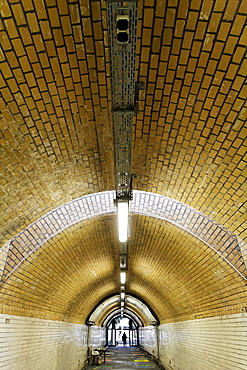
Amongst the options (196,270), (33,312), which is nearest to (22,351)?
(33,312)

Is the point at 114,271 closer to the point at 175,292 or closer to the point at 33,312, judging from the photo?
the point at 175,292

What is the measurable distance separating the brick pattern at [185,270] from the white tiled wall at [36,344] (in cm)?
373

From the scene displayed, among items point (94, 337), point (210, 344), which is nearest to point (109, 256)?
point (210, 344)

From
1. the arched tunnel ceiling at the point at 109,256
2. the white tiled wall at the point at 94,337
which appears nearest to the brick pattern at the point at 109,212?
the arched tunnel ceiling at the point at 109,256

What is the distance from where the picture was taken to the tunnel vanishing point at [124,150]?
288 cm

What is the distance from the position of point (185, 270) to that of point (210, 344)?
1.97m

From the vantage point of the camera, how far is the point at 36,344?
7953mm

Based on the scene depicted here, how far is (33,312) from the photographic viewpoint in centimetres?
783

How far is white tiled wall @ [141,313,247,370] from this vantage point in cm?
570

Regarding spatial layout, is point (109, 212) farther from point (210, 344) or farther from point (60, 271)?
point (210, 344)

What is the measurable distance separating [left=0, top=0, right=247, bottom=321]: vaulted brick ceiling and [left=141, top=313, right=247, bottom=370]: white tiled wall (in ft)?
1.48

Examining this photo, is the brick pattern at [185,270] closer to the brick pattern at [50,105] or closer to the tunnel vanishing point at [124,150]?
the tunnel vanishing point at [124,150]

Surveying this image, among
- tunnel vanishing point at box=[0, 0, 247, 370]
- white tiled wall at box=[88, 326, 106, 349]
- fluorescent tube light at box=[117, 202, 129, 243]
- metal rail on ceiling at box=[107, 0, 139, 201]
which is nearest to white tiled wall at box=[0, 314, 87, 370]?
tunnel vanishing point at box=[0, 0, 247, 370]

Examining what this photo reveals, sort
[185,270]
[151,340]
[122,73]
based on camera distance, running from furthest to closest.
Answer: [151,340] < [185,270] < [122,73]
